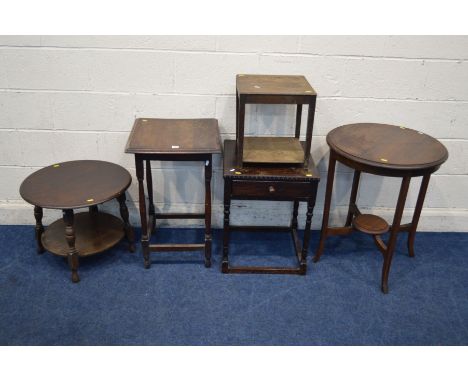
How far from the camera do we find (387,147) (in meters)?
2.51

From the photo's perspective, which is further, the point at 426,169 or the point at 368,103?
the point at 368,103

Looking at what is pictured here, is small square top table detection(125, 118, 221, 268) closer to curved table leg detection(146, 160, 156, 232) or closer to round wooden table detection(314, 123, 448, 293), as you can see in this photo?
curved table leg detection(146, 160, 156, 232)

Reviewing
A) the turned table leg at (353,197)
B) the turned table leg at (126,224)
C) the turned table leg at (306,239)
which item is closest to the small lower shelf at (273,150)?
the turned table leg at (306,239)

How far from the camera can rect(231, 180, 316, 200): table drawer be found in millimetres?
A: 2525

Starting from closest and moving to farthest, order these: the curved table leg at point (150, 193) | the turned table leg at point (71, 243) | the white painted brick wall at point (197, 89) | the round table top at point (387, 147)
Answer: the round table top at point (387, 147) → the turned table leg at point (71, 243) → the white painted brick wall at point (197, 89) → the curved table leg at point (150, 193)

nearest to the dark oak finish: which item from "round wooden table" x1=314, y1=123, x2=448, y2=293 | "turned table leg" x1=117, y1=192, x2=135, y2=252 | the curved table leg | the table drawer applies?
the table drawer

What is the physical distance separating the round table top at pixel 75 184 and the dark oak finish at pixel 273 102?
2.45ft

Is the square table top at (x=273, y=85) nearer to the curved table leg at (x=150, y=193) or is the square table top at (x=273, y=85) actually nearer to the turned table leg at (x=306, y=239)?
the turned table leg at (x=306, y=239)

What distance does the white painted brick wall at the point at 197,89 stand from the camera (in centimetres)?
271

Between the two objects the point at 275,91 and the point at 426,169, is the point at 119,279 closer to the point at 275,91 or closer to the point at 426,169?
the point at 275,91

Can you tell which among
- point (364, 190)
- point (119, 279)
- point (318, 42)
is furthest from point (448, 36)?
point (119, 279)

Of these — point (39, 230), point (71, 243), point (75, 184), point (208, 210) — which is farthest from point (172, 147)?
point (39, 230)

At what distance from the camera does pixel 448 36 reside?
2.68m

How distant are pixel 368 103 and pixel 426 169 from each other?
68cm
